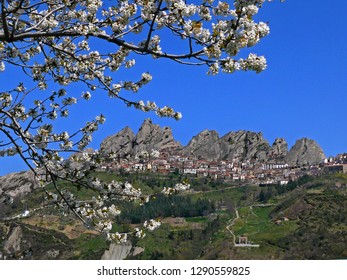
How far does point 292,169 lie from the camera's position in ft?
644

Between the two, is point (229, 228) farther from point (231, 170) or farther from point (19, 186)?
point (19, 186)

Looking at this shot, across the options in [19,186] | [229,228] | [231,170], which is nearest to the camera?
[19,186]

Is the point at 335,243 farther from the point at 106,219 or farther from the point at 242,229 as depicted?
the point at 106,219

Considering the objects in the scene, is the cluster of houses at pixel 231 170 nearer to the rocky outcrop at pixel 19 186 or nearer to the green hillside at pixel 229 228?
the green hillside at pixel 229 228

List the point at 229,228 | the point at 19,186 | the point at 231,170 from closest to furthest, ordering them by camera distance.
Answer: the point at 19,186, the point at 229,228, the point at 231,170

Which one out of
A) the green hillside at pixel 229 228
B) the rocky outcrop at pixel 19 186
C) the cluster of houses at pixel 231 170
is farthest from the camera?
the cluster of houses at pixel 231 170

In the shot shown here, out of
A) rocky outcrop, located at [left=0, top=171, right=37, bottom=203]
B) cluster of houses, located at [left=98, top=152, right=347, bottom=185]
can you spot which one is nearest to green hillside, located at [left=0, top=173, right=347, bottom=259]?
cluster of houses, located at [left=98, top=152, right=347, bottom=185]

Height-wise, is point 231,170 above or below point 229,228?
above

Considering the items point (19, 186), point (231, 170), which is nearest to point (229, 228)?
point (231, 170)

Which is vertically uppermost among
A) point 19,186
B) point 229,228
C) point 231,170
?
point 231,170

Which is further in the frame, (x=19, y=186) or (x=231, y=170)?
(x=231, y=170)

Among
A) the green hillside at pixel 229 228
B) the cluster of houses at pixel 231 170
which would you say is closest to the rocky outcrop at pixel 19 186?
the green hillside at pixel 229 228

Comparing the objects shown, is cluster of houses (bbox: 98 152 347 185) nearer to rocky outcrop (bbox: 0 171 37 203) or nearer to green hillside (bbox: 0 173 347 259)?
green hillside (bbox: 0 173 347 259)

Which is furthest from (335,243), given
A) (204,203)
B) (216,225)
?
(204,203)
